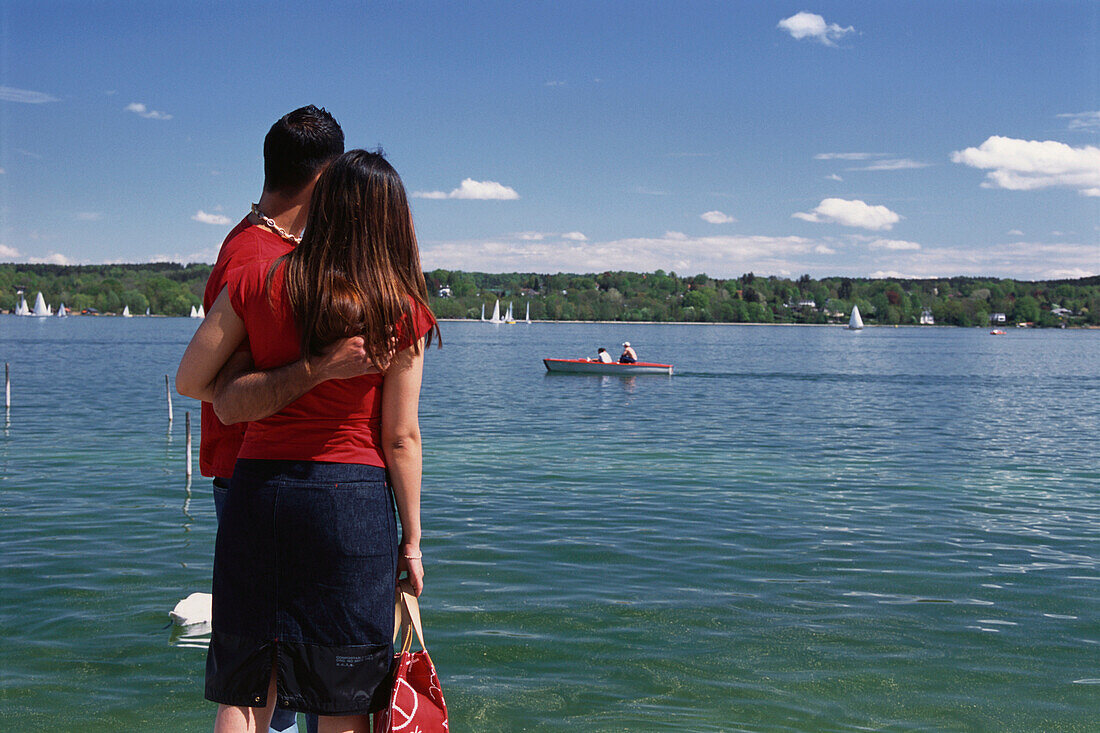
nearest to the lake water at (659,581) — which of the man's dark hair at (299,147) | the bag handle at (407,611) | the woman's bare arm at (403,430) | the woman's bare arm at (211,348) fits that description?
the bag handle at (407,611)

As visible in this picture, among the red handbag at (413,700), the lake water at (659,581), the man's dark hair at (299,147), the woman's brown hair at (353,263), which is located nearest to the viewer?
the woman's brown hair at (353,263)

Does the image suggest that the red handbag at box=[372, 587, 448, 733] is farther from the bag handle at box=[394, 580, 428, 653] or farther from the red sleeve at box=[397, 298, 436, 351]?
the red sleeve at box=[397, 298, 436, 351]

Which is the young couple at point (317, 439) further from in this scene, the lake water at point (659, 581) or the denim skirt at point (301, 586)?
the lake water at point (659, 581)

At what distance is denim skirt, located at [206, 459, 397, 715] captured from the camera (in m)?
2.68

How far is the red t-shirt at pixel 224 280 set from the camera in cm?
277

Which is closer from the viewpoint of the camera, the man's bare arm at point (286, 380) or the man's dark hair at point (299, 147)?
the man's bare arm at point (286, 380)

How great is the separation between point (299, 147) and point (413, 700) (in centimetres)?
167

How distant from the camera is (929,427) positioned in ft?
89.7

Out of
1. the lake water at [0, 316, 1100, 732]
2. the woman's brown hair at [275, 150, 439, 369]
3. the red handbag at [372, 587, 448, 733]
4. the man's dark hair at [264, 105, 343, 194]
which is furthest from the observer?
the lake water at [0, 316, 1100, 732]

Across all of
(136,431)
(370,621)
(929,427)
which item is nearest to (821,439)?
(929,427)

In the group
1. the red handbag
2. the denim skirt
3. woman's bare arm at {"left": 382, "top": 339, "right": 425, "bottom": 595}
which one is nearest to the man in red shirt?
woman's bare arm at {"left": 382, "top": 339, "right": 425, "bottom": 595}

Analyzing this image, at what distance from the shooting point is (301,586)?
2699 mm

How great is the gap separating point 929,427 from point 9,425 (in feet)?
79.5

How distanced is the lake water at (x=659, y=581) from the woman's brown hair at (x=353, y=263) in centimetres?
372
